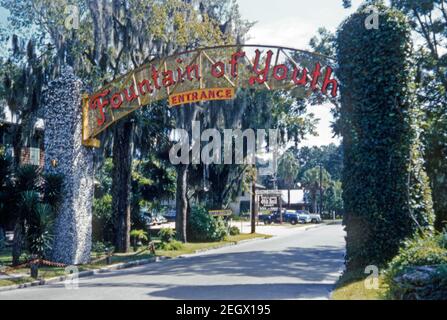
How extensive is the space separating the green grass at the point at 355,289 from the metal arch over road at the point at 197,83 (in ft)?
18.4

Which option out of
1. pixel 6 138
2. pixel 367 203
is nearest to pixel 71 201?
pixel 367 203

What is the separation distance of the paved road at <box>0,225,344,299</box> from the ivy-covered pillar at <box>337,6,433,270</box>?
1.83m

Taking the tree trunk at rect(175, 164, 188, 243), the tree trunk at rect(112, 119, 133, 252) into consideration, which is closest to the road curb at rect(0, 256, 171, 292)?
the tree trunk at rect(112, 119, 133, 252)

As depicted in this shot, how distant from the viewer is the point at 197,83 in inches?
718

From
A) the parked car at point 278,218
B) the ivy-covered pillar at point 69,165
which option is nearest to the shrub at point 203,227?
the ivy-covered pillar at point 69,165

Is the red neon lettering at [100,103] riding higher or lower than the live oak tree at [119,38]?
lower

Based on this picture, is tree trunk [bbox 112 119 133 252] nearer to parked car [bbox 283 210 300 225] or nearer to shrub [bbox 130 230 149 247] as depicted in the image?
shrub [bbox 130 230 149 247]

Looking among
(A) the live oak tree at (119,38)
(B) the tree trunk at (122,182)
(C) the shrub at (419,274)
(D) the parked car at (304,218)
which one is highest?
(A) the live oak tree at (119,38)

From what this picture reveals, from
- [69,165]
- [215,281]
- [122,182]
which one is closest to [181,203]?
[122,182]

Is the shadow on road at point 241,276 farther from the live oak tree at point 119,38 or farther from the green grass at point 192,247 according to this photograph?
the live oak tree at point 119,38

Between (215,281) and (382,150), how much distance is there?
18.3 ft

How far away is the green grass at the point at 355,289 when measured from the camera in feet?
32.2

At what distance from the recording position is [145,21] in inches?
827

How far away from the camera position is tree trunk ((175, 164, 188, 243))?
90.1 feet
